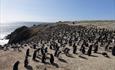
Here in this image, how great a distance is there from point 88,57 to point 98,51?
7.25 meters

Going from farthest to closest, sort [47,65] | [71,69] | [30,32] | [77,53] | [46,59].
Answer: [30,32] → [77,53] → [46,59] → [47,65] → [71,69]

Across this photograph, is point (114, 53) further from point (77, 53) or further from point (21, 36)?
point (21, 36)

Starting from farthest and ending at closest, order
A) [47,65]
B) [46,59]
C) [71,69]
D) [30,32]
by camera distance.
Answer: [30,32]
[46,59]
[47,65]
[71,69]

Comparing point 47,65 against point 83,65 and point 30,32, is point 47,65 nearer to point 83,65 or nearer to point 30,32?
point 83,65

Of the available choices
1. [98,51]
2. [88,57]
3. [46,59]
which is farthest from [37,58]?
[98,51]

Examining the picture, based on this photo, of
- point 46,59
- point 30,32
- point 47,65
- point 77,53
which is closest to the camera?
point 47,65

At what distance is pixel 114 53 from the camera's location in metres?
53.9

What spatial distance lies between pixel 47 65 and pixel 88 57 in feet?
33.7

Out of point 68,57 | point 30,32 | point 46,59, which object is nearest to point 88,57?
point 68,57

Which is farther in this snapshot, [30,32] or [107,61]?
[30,32]

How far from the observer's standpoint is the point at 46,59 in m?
52.2

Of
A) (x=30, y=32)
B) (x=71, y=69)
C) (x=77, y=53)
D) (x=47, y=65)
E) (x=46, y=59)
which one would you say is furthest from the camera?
(x=30, y=32)

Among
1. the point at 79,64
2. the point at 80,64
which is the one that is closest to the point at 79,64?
the point at 79,64

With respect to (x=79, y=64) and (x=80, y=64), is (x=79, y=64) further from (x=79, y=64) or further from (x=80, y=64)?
(x=80, y=64)
